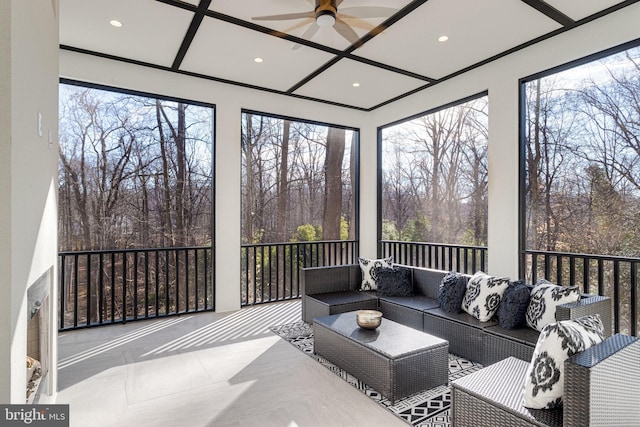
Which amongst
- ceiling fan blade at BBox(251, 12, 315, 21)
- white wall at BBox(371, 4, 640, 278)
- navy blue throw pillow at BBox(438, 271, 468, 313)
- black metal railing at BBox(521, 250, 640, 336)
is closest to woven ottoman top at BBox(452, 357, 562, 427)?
navy blue throw pillow at BBox(438, 271, 468, 313)

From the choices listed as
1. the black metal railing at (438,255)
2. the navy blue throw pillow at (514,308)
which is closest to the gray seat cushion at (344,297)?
the black metal railing at (438,255)

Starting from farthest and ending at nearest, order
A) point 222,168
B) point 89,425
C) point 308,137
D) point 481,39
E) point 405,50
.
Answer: point 308,137
point 222,168
point 405,50
point 481,39
point 89,425

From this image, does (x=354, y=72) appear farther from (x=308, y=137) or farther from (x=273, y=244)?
(x=273, y=244)

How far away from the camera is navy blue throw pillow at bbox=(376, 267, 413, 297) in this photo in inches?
161

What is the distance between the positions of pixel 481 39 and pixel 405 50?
773 mm

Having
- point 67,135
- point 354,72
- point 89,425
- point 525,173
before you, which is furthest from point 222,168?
point 525,173

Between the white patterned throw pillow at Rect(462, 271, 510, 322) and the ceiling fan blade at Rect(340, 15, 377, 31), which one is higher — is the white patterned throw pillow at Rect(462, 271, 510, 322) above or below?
below

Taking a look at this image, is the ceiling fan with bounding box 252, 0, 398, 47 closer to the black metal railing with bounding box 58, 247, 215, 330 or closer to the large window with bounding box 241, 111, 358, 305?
the large window with bounding box 241, 111, 358, 305

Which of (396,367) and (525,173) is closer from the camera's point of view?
(396,367)

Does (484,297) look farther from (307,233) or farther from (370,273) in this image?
(307,233)

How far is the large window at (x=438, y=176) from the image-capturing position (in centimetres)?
457

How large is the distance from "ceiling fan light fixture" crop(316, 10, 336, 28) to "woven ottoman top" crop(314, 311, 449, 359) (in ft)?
8.61

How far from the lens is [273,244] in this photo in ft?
17.8

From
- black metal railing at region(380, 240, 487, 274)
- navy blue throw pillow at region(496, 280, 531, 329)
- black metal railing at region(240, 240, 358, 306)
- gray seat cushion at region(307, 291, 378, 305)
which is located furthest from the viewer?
black metal railing at region(240, 240, 358, 306)
